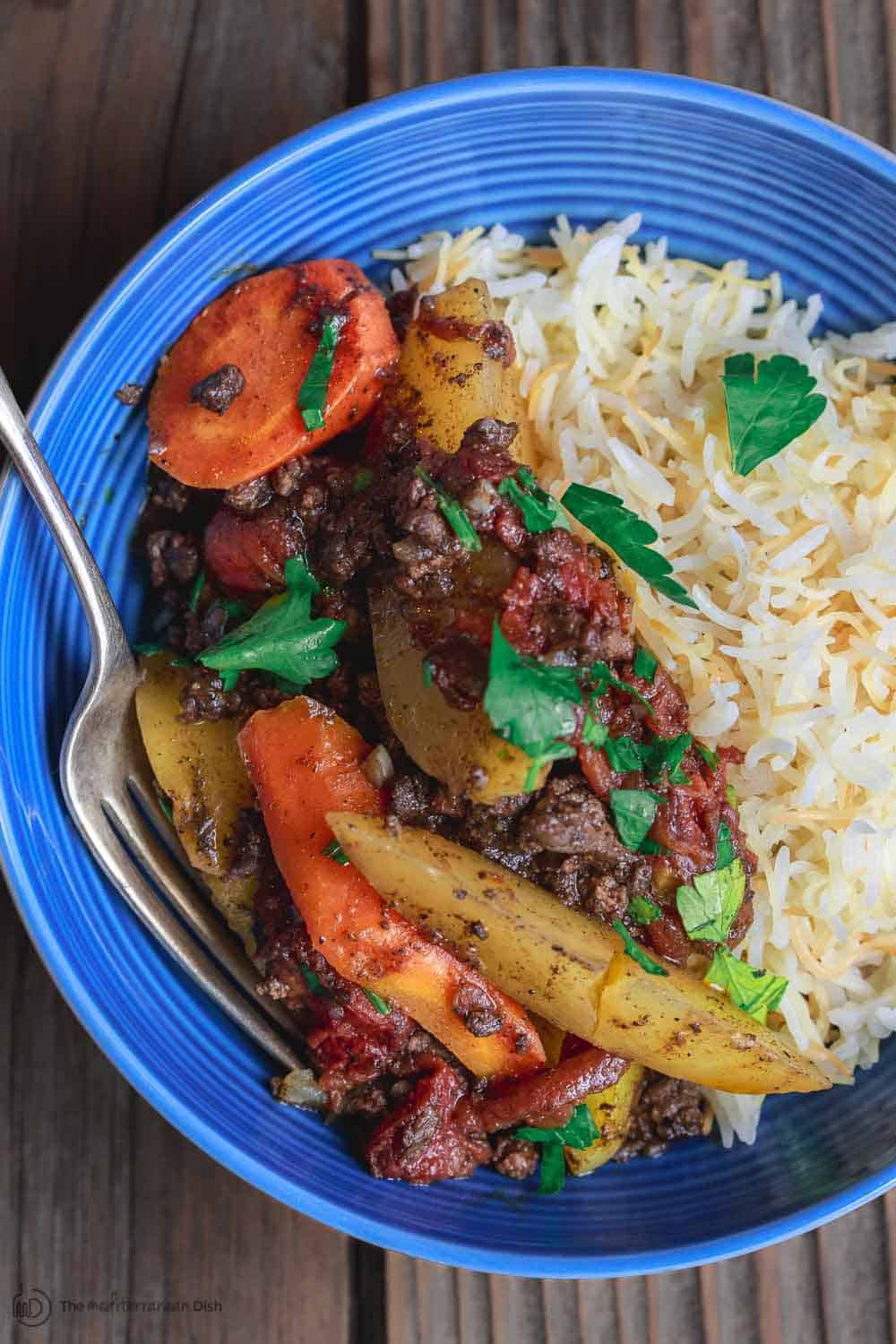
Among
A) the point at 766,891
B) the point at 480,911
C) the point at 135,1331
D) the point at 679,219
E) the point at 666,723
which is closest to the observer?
the point at 480,911

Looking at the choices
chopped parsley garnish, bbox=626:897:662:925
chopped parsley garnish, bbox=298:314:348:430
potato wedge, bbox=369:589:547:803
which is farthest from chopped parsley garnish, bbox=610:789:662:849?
chopped parsley garnish, bbox=298:314:348:430

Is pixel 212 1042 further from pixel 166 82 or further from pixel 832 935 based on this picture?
pixel 166 82

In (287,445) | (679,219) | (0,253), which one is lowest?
(287,445)

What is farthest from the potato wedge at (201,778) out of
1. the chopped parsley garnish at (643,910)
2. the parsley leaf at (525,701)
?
the chopped parsley garnish at (643,910)

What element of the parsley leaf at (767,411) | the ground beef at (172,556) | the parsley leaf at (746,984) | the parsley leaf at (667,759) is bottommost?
the parsley leaf at (746,984)

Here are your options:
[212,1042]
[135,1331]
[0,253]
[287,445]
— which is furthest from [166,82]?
[135,1331]

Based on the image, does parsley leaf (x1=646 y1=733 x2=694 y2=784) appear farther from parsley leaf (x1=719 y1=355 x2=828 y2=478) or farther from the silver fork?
the silver fork

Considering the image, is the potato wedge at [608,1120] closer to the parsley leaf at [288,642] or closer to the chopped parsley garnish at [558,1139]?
the chopped parsley garnish at [558,1139]
